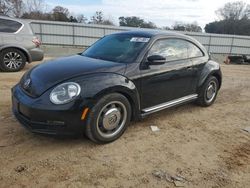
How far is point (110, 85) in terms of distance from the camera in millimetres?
3627

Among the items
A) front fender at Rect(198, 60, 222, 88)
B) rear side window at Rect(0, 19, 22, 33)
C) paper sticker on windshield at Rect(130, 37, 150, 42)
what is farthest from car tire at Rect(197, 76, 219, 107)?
rear side window at Rect(0, 19, 22, 33)

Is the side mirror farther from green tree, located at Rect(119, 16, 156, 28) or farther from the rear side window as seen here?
green tree, located at Rect(119, 16, 156, 28)

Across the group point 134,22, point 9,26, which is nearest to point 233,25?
point 134,22

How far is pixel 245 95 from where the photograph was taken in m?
7.25

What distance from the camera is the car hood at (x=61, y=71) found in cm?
355

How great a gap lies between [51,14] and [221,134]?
40993mm

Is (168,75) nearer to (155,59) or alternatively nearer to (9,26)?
(155,59)

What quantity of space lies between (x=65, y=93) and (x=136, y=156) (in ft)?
4.10

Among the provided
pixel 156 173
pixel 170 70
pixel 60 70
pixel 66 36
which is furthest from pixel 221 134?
pixel 66 36

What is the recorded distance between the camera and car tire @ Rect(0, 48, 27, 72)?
27.7ft

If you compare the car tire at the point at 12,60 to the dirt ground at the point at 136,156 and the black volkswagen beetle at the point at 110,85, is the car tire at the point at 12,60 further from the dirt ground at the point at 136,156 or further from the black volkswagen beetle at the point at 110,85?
the black volkswagen beetle at the point at 110,85

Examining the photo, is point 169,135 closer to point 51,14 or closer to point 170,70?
point 170,70

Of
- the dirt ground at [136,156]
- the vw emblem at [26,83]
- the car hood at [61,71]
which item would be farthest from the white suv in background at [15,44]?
the vw emblem at [26,83]

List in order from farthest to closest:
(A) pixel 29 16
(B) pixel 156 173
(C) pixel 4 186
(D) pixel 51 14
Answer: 1. (D) pixel 51 14
2. (A) pixel 29 16
3. (B) pixel 156 173
4. (C) pixel 4 186
